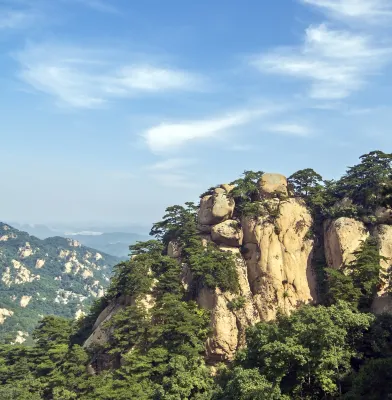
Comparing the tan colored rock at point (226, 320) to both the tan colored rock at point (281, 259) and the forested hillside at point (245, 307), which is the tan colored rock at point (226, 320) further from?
the tan colored rock at point (281, 259)

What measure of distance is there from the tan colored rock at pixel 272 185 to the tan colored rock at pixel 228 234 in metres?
4.32

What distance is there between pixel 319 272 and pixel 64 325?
89.7ft

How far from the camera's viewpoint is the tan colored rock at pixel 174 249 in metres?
39.5

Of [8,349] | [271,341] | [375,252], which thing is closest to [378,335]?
[271,341]

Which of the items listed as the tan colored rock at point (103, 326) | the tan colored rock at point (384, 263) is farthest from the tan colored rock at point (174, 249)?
the tan colored rock at point (384, 263)

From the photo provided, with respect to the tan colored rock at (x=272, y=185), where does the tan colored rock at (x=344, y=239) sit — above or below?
below

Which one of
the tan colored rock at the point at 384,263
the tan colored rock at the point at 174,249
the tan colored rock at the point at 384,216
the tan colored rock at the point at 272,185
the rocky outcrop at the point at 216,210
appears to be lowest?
the tan colored rock at the point at 384,263

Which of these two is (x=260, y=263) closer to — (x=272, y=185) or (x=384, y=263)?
(x=272, y=185)

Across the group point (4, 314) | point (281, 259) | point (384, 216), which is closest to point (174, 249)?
point (281, 259)

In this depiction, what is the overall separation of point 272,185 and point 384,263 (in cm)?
1259

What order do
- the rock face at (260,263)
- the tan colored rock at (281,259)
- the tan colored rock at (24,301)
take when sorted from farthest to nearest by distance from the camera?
the tan colored rock at (24,301) → the tan colored rock at (281,259) → the rock face at (260,263)

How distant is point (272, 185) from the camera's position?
1561 inches

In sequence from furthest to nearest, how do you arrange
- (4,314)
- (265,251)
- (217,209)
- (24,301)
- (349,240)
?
1. (24,301)
2. (4,314)
3. (217,209)
4. (265,251)
5. (349,240)

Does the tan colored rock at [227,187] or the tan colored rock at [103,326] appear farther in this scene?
the tan colored rock at [227,187]
